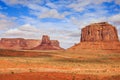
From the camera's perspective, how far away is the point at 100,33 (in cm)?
13900

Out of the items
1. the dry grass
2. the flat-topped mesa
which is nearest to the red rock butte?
the flat-topped mesa

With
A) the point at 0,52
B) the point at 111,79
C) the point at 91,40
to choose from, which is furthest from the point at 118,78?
the point at 91,40

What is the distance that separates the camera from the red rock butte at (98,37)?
129250mm

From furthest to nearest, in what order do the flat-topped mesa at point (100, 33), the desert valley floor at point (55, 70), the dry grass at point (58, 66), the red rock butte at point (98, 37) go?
the flat-topped mesa at point (100, 33), the red rock butte at point (98, 37), the dry grass at point (58, 66), the desert valley floor at point (55, 70)

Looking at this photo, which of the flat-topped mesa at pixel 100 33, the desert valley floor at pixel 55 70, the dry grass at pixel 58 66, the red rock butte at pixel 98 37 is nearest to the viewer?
the desert valley floor at pixel 55 70

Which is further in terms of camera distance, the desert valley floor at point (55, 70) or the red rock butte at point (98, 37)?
the red rock butte at point (98, 37)

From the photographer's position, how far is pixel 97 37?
138 meters

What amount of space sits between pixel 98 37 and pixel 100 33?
10.8ft

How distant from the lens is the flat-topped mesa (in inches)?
5384

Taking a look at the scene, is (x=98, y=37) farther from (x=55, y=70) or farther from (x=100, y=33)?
(x=55, y=70)

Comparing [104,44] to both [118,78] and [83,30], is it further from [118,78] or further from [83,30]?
[118,78]

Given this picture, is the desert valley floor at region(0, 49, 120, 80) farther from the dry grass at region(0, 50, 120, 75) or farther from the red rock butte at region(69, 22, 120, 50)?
the red rock butte at region(69, 22, 120, 50)

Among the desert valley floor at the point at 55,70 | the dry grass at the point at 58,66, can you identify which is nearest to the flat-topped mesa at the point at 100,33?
the desert valley floor at the point at 55,70

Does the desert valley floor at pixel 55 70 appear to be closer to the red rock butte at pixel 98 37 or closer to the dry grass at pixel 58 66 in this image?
the dry grass at pixel 58 66
